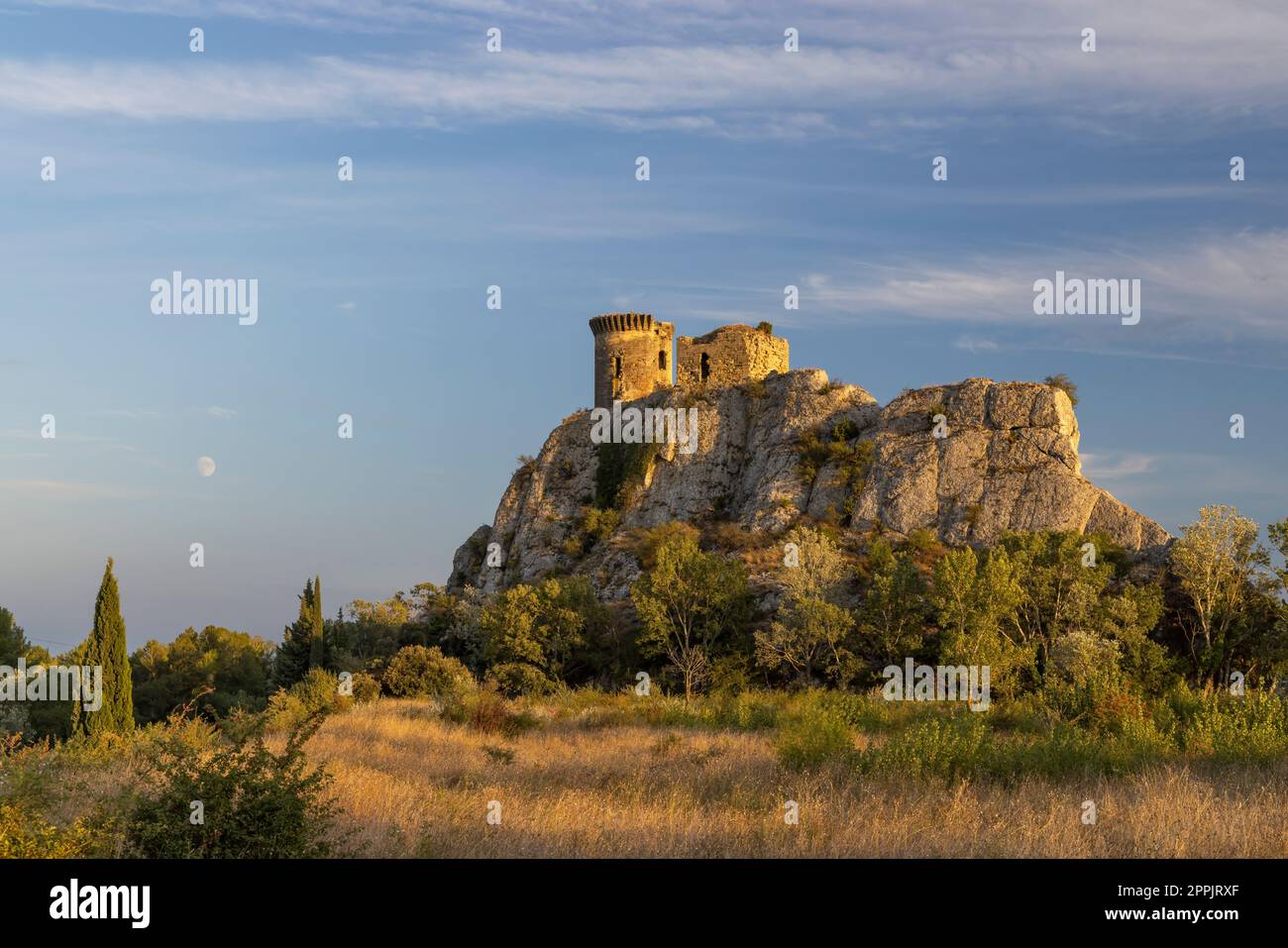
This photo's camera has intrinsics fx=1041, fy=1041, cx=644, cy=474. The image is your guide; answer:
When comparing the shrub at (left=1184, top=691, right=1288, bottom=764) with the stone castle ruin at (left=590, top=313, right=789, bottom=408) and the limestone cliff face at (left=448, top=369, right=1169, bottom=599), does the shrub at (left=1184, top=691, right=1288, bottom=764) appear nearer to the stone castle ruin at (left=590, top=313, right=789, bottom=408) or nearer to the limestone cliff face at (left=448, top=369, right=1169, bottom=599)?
the limestone cliff face at (left=448, top=369, right=1169, bottom=599)

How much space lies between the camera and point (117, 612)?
119 feet

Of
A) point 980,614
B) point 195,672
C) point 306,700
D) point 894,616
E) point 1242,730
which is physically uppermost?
point 1242,730

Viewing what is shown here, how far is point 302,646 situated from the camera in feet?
171

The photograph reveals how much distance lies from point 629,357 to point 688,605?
29.9 meters

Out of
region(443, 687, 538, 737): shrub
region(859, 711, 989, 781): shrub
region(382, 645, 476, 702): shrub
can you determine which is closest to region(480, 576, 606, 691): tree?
region(382, 645, 476, 702): shrub

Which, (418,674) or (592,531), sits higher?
(592,531)

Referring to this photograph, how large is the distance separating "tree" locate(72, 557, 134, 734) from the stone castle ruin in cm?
4137

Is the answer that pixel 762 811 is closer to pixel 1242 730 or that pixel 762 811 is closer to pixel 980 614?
pixel 1242 730

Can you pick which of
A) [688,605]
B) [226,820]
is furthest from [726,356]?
[226,820]

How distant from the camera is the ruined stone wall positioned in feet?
239
